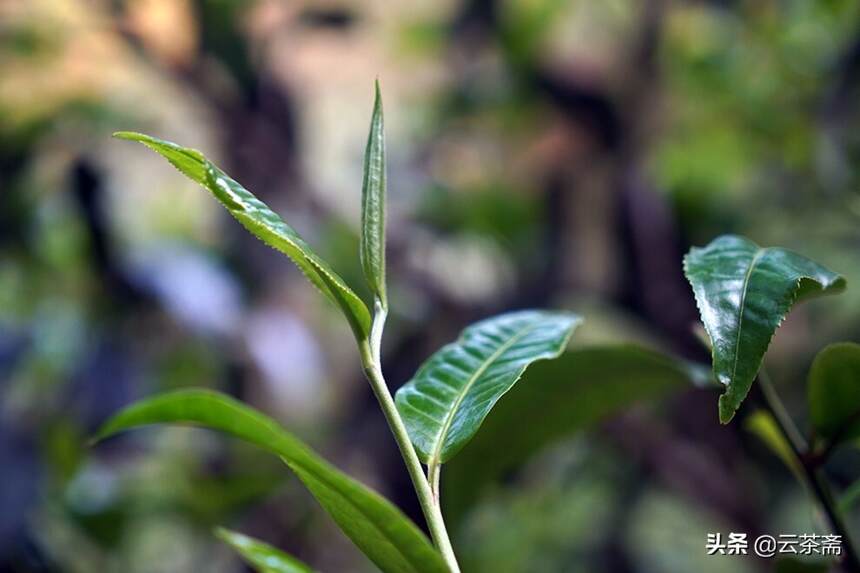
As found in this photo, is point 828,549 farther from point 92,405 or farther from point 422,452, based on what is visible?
point 92,405

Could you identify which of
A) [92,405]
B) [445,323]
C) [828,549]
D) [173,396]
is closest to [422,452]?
[173,396]

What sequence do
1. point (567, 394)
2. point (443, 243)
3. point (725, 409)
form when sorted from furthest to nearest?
point (443, 243), point (567, 394), point (725, 409)

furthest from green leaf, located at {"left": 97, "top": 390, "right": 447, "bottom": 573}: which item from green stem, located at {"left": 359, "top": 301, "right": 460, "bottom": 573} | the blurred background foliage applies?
the blurred background foliage

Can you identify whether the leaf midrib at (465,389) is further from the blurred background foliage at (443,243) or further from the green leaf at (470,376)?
the blurred background foliage at (443,243)

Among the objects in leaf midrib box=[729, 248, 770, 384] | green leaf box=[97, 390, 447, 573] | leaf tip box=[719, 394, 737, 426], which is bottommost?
green leaf box=[97, 390, 447, 573]

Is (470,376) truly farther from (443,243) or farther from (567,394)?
(443,243)

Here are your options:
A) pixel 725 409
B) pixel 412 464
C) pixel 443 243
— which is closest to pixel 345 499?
pixel 412 464

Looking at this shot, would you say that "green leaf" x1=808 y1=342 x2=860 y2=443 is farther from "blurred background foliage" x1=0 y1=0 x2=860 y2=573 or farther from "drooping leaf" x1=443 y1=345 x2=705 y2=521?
"blurred background foliage" x1=0 y1=0 x2=860 y2=573
